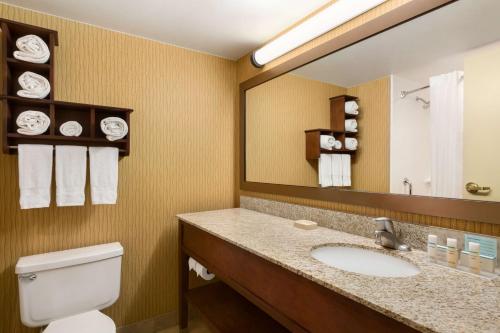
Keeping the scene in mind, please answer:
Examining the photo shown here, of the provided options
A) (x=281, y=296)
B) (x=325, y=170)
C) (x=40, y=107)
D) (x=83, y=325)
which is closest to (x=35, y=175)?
(x=40, y=107)

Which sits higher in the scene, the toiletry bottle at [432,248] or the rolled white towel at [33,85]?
the rolled white towel at [33,85]

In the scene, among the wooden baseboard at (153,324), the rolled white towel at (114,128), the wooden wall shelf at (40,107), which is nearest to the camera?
the wooden wall shelf at (40,107)

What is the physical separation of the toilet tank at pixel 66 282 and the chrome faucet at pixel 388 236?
1.48 meters

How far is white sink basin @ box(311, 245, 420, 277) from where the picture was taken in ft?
3.60

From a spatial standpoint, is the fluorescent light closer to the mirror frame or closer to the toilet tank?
the mirror frame

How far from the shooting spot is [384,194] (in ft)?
4.18

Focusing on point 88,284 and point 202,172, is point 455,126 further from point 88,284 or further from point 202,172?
point 88,284

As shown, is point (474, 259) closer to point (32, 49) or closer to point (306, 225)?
point (306, 225)

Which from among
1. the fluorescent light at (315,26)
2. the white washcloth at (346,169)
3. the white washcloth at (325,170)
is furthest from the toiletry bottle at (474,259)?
the fluorescent light at (315,26)

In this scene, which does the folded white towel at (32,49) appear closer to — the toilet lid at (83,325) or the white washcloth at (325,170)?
the toilet lid at (83,325)

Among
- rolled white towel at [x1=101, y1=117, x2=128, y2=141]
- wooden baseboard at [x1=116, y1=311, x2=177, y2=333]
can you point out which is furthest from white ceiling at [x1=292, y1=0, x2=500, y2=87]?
wooden baseboard at [x1=116, y1=311, x2=177, y2=333]

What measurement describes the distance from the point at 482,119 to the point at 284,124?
1.12m

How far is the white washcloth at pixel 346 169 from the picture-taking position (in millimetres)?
1471

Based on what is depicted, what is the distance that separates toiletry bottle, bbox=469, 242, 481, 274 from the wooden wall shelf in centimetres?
176
